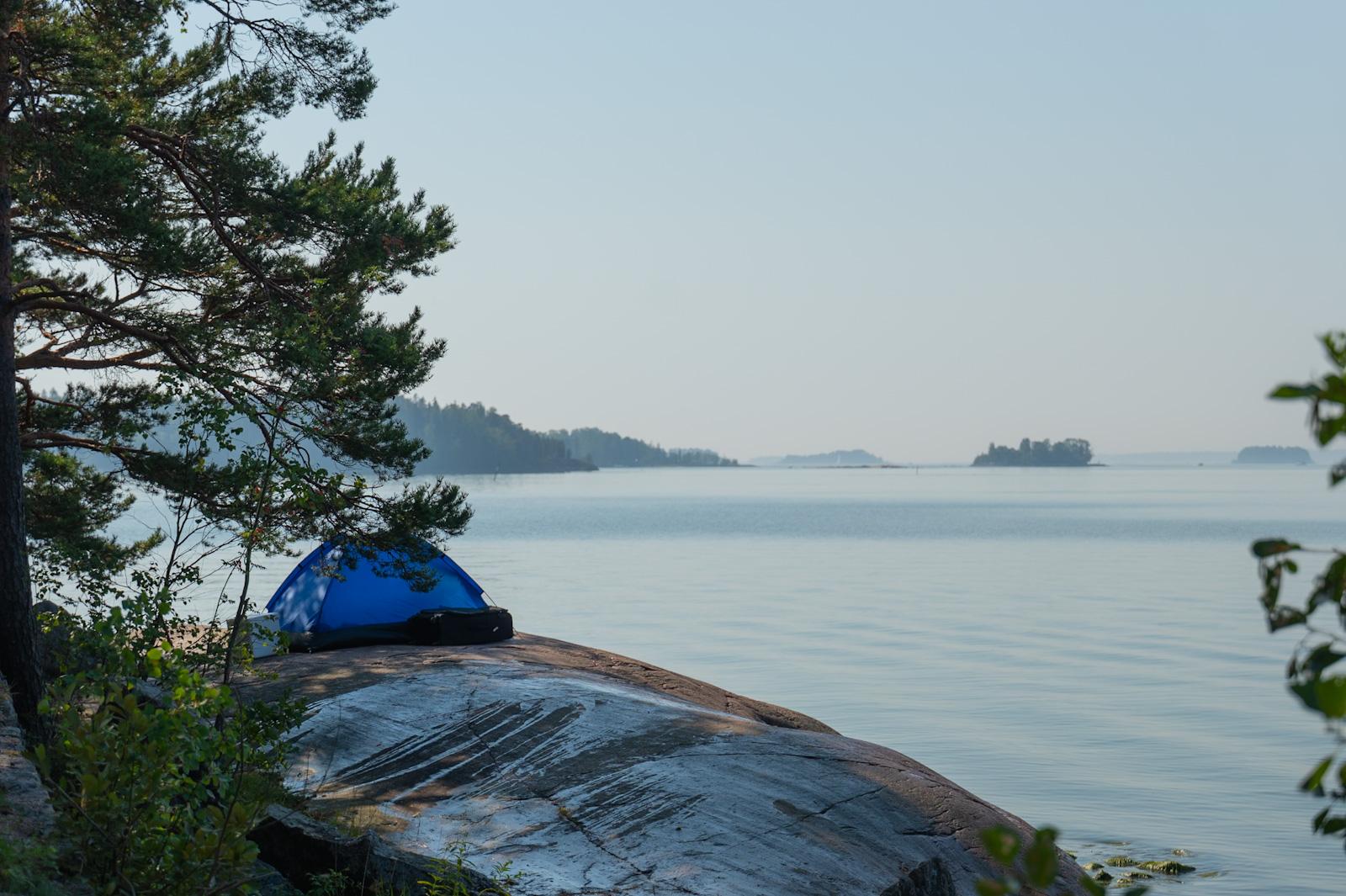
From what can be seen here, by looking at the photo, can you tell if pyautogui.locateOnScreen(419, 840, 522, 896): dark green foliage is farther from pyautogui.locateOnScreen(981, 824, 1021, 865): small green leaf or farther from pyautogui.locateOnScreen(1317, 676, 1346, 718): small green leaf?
pyautogui.locateOnScreen(1317, 676, 1346, 718): small green leaf

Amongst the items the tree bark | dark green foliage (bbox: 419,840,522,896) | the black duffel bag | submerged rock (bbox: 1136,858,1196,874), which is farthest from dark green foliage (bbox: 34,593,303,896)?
submerged rock (bbox: 1136,858,1196,874)

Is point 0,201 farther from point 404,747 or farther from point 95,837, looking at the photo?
point 95,837

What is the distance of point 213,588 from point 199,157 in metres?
24.6

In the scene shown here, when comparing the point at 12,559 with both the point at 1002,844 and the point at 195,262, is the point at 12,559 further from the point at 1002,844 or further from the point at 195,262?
the point at 1002,844

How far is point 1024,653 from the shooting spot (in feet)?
73.5

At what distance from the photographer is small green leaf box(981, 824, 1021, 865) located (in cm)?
126

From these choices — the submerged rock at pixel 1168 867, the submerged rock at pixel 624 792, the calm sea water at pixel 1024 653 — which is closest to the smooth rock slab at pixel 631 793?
the submerged rock at pixel 624 792

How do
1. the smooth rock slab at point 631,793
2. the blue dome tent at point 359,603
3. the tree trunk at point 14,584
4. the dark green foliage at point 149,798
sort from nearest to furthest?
the dark green foliage at point 149,798 < the smooth rock slab at point 631,793 < the tree trunk at point 14,584 < the blue dome tent at point 359,603

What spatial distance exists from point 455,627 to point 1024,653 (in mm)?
14092

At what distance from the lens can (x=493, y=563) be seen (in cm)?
4266

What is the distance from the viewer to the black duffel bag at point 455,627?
1208cm

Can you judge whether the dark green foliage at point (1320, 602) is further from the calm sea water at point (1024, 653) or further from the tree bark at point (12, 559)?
the calm sea water at point (1024, 653)

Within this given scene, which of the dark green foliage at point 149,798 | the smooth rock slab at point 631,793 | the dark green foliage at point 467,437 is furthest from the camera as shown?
the dark green foliage at point 467,437

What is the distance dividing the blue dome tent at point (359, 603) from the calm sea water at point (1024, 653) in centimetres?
646
